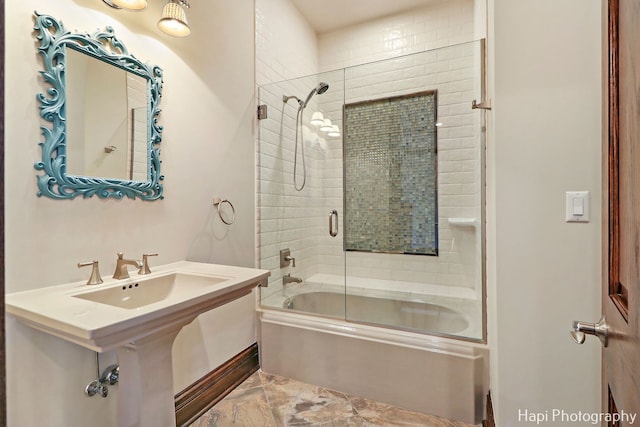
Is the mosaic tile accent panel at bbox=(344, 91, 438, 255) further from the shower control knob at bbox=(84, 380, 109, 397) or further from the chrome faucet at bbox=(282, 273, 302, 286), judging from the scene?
the shower control knob at bbox=(84, 380, 109, 397)

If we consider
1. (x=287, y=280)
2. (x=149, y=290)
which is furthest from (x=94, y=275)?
(x=287, y=280)

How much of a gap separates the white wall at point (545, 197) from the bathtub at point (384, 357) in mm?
334

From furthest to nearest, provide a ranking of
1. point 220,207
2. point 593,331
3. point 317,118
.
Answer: point 317,118 < point 220,207 < point 593,331

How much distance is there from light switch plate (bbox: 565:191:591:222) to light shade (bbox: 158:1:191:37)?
1889mm

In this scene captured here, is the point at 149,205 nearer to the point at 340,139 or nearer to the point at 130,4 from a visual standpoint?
the point at 130,4

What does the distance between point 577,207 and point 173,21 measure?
1967 millimetres

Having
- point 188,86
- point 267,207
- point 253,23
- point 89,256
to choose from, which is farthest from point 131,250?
point 253,23

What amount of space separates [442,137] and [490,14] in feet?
3.56

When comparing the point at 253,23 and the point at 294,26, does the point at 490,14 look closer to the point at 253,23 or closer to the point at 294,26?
the point at 253,23

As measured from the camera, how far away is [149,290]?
141cm

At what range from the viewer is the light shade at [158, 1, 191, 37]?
1.47m

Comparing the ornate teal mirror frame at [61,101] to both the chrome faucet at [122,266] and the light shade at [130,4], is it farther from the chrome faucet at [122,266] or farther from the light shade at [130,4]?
the chrome faucet at [122,266]

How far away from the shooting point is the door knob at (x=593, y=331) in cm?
69

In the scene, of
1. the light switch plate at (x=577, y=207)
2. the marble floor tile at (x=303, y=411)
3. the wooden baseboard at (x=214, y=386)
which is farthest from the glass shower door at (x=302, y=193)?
the light switch plate at (x=577, y=207)
